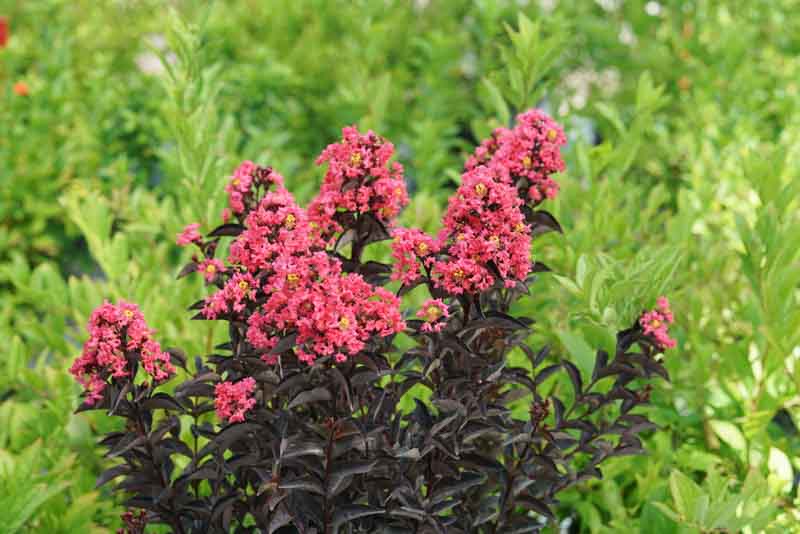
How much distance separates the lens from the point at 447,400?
1.63m

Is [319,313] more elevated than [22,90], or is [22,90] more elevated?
[22,90]

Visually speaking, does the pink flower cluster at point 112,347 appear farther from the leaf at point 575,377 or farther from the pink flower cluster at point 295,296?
the leaf at point 575,377

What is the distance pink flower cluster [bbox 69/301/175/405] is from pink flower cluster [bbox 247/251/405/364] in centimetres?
21

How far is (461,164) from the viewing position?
14.2 feet

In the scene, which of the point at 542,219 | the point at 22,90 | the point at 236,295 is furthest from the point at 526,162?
the point at 22,90

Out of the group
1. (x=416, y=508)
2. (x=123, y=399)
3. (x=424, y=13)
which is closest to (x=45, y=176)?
(x=424, y=13)

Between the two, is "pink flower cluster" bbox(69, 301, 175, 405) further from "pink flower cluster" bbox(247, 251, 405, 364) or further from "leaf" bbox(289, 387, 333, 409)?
"leaf" bbox(289, 387, 333, 409)

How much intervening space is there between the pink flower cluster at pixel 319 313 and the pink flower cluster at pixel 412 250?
0.06 metres

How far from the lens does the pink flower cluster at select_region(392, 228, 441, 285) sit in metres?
1.63

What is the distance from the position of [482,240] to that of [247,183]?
1.75 feet

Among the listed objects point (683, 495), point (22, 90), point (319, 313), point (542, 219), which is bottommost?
point (683, 495)

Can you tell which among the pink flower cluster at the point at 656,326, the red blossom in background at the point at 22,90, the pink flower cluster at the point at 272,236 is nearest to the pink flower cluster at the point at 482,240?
the pink flower cluster at the point at 272,236

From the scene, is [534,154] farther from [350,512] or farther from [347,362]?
[350,512]

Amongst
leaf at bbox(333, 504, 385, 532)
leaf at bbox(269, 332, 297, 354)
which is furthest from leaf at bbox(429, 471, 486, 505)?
leaf at bbox(269, 332, 297, 354)
